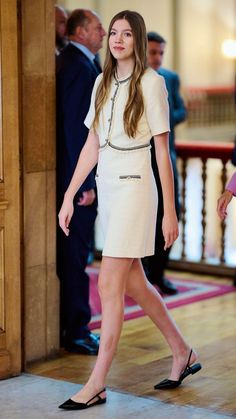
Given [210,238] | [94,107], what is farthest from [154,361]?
[210,238]

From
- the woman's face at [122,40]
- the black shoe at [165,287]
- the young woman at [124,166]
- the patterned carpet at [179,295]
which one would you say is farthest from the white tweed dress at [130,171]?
the black shoe at [165,287]

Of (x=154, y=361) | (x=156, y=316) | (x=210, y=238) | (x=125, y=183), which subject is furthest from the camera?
(x=210, y=238)

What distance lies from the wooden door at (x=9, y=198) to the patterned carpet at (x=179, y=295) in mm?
1120

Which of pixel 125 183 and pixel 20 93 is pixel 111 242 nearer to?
pixel 125 183

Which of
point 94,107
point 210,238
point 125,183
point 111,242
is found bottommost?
point 210,238

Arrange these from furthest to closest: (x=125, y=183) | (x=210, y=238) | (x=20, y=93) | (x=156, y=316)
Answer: (x=210, y=238), (x=20, y=93), (x=156, y=316), (x=125, y=183)

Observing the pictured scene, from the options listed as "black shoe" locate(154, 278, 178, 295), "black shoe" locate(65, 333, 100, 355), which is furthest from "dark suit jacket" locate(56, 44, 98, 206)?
"black shoe" locate(154, 278, 178, 295)

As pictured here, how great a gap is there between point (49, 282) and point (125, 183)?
106 centimetres

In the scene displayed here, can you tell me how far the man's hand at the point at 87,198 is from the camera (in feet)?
16.1

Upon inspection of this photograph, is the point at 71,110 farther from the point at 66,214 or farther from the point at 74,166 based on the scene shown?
the point at 66,214

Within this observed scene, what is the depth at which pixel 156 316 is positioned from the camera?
4324mm

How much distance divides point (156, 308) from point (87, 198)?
851 mm

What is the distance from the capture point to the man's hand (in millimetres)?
4918

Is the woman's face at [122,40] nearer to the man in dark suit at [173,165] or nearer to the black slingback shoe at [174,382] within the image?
the black slingback shoe at [174,382]
